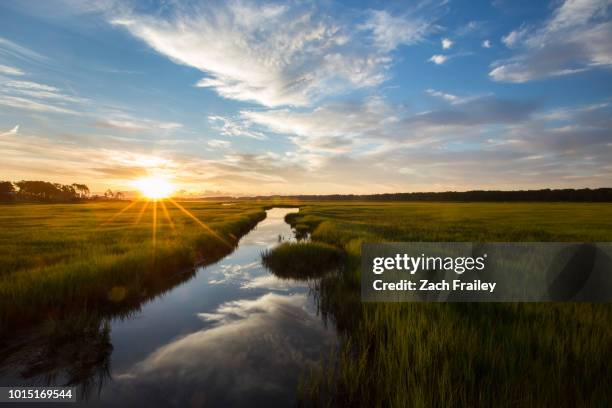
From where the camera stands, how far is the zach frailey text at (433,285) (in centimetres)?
870

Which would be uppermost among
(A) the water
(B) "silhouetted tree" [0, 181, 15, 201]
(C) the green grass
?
(B) "silhouetted tree" [0, 181, 15, 201]

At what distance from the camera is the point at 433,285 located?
9562 millimetres

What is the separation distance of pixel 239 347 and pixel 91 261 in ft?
25.8

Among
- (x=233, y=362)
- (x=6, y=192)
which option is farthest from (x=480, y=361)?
(x=6, y=192)

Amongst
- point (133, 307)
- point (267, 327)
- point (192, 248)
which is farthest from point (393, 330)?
point (192, 248)

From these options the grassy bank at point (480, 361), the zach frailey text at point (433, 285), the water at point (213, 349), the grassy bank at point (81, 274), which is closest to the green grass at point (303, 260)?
the water at point (213, 349)

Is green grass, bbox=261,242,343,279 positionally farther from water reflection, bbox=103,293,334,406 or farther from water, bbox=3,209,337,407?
water reflection, bbox=103,293,334,406

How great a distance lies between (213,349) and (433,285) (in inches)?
284

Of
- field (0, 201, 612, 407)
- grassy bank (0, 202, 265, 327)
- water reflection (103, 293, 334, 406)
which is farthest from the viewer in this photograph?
grassy bank (0, 202, 265, 327)

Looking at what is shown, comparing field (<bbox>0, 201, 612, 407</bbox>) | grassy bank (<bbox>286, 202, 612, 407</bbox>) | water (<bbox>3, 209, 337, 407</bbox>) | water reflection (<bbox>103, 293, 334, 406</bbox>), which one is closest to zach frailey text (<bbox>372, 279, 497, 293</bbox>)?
field (<bbox>0, 201, 612, 407</bbox>)

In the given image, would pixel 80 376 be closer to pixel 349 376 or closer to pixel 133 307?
pixel 133 307

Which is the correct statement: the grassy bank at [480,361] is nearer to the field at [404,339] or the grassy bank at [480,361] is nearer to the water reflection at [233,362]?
the field at [404,339]

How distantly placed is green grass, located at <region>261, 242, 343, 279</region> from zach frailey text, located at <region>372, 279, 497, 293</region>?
554cm

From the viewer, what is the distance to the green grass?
15.5 metres
